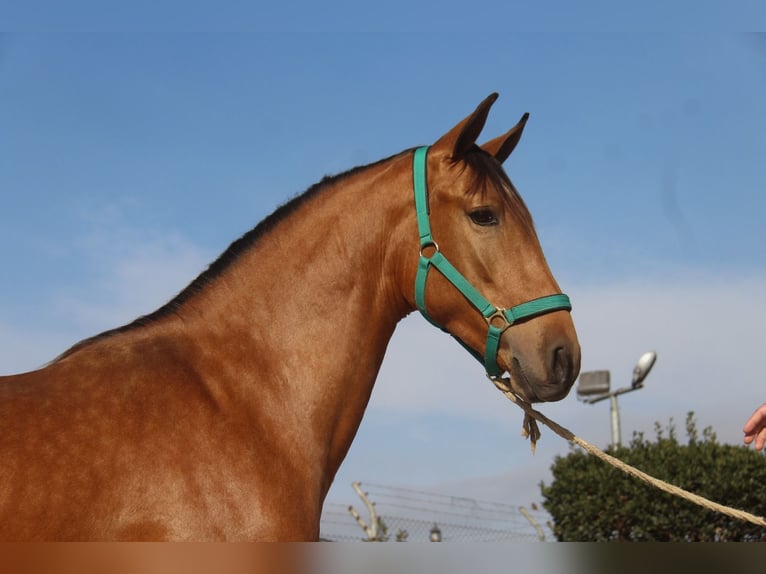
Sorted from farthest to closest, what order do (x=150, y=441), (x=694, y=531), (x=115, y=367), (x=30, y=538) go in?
(x=694, y=531)
(x=115, y=367)
(x=150, y=441)
(x=30, y=538)

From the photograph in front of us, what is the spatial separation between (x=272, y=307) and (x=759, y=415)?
2248 mm

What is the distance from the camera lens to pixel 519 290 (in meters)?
3.64

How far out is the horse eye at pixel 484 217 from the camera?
12.3ft

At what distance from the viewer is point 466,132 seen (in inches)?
153

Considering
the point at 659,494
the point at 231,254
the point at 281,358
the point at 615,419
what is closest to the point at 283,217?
the point at 231,254

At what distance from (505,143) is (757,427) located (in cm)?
190

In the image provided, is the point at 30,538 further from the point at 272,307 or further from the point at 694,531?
the point at 694,531

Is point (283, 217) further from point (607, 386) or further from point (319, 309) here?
point (607, 386)

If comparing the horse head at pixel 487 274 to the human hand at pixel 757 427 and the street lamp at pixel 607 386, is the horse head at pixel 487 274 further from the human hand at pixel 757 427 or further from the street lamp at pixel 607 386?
the street lamp at pixel 607 386

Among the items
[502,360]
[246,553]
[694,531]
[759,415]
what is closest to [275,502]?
[502,360]

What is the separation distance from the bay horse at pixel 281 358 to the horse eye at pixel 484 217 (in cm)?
1

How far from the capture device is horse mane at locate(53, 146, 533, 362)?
3.58m

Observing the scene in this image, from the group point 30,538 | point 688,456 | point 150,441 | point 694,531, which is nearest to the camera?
point 30,538

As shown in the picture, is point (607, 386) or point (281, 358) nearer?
point (281, 358)
